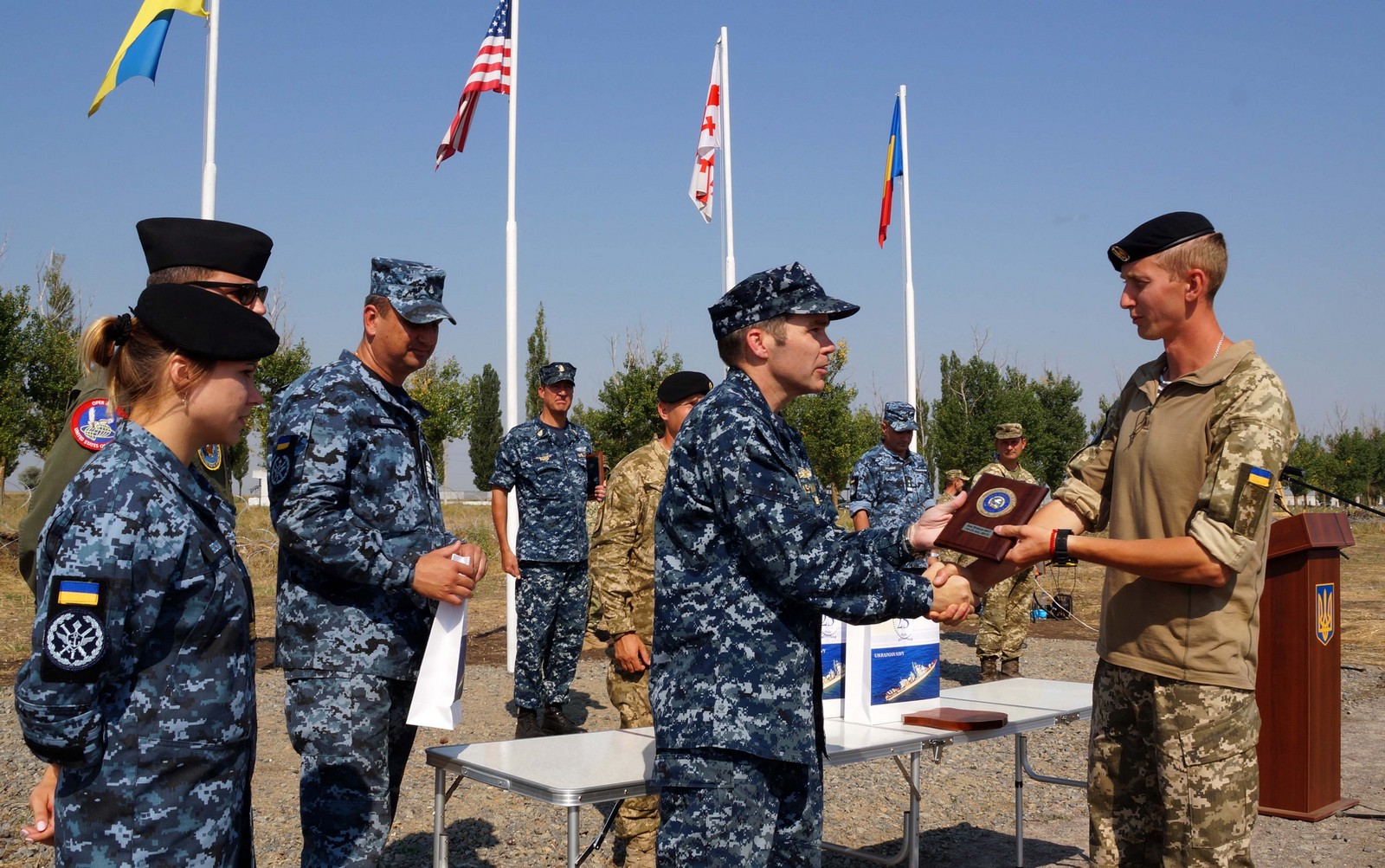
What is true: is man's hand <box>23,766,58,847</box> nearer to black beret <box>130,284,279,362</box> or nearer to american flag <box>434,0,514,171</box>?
black beret <box>130,284,279,362</box>

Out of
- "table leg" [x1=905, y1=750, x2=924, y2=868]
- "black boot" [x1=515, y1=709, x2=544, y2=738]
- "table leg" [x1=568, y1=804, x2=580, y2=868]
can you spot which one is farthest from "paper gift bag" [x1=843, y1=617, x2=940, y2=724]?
"black boot" [x1=515, y1=709, x2=544, y2=738]

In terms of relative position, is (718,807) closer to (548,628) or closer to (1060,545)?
(1060,545)

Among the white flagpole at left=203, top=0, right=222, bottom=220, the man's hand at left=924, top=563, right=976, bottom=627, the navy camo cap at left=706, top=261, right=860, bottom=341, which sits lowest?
the man's hand at left=924, top=563, right=976, bottom=627

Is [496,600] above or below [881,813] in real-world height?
below

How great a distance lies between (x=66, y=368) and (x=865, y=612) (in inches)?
1060

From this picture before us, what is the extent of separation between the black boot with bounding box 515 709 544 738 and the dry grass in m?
5.25

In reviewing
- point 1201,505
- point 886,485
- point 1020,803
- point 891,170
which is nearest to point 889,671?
point 1020,803

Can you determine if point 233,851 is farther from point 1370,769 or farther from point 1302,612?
point 1370,769

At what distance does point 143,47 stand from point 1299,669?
7.96m

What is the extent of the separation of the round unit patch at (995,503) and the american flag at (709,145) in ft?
31.6

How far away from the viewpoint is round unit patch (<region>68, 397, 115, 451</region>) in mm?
3354

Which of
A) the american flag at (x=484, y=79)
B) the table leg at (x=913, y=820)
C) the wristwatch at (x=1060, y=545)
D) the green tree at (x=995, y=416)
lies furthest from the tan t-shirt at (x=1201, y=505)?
the green tree at (x=995, y=416)

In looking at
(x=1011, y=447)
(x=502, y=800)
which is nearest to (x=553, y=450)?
(x=502, y=800)

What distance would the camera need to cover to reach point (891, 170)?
1546cm
